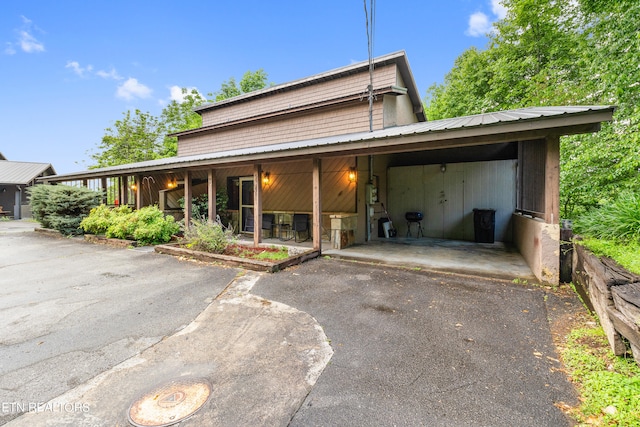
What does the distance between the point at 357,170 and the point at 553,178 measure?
4306mm

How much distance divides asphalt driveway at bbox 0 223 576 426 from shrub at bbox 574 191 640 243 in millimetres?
1084

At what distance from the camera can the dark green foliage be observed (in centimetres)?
950

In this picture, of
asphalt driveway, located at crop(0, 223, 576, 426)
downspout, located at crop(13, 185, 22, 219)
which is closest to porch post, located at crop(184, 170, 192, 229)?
asphalt driveway, located at crop(0, 223, 576, 426)

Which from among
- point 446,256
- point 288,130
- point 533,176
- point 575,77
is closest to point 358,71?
point 288,130

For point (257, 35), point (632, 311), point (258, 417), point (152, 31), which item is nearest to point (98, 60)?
point (152, 31)

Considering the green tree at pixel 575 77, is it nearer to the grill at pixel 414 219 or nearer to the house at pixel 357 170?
the house at pixel 357 170

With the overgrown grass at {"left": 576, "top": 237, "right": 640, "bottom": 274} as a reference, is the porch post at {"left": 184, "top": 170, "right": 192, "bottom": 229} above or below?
Result: above

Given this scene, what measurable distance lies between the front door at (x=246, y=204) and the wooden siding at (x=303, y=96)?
3110 mm

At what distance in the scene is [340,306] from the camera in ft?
11.2

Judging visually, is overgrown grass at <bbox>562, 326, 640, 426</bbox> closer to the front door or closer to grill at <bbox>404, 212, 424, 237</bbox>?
grill at <bbox>404, 212, 424, 237</bbox>

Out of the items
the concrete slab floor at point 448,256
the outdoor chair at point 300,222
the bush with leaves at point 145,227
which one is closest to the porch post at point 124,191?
the bush with leaves at point 145,227

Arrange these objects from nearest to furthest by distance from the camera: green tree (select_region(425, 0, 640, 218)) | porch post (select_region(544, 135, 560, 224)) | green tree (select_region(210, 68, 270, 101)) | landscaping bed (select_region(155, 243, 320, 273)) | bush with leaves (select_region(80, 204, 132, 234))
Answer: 1. porch post (select_region(544, 135, 560, 224))
2. landscaping bed (select_region(155, 243, 320, 273))
3. green tree (select_region(425, 0, 640, 218))
4. bush with leaves (select_region(80, 204, 132, 234))
5. green tree (select_region(210, 68, 270, 101))

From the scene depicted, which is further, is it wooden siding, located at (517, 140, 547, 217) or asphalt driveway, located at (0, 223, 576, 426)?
wooden siding, located at (517, 140, 547, 217)

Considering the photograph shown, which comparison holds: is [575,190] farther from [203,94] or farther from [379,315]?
[203,94]
